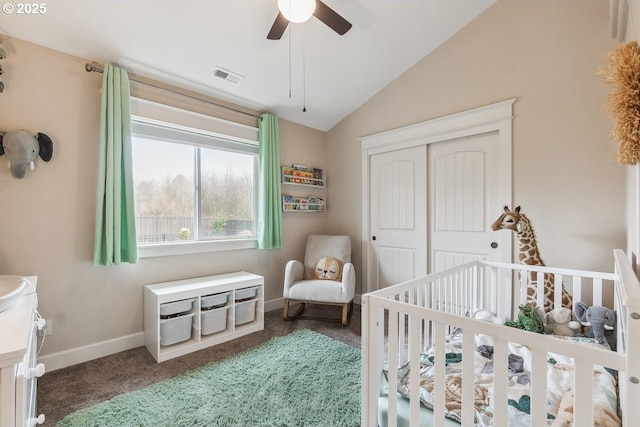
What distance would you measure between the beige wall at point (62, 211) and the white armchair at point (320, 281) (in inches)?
51.3

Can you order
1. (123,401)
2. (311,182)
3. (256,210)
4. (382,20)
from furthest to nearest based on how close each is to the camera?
(311,182) → (256,210) → (382,20) → (123,401)

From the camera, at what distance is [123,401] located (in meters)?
1.69

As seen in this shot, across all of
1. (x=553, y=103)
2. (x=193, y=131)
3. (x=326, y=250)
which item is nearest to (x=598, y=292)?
(x=553, y=103)

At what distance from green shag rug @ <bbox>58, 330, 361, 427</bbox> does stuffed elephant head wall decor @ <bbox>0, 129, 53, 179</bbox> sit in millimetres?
1549

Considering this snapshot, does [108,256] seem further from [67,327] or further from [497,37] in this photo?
[497,37]

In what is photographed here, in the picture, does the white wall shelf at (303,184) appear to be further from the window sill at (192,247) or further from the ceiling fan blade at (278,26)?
the ceiling fan blade at (278,26)

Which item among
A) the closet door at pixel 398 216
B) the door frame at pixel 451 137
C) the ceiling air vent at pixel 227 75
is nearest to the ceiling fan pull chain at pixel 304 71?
the ceiling air vent at pixel 227 75

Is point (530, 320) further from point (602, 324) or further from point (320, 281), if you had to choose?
point (320, 281)

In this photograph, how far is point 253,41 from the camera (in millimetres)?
2320

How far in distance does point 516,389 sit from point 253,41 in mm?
2775

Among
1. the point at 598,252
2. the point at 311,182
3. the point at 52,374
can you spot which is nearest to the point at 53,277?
the point at 52,374

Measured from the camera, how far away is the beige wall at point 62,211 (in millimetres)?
1901

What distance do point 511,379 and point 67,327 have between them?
2.82 metres

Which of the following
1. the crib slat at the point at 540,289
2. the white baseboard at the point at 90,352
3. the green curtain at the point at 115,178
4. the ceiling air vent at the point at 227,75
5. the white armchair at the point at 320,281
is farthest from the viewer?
the white armchair at the point at 320,281
